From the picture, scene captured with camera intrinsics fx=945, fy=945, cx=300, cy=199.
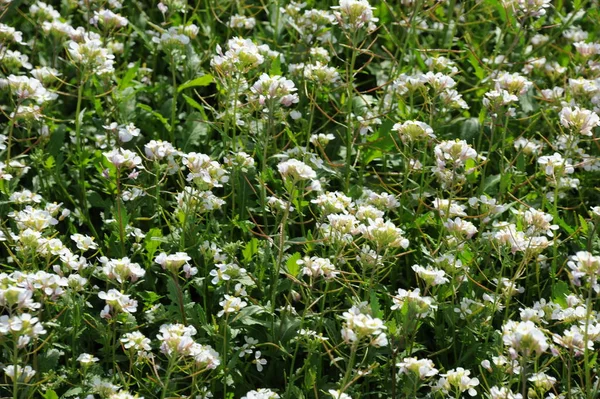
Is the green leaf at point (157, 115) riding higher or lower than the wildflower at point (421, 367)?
higher

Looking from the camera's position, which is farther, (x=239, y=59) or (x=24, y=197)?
(x=24, y=197)

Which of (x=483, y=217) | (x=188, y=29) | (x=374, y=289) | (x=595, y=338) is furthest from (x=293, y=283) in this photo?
(x=188, y=29)

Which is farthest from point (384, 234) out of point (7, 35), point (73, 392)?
point (7, 35)

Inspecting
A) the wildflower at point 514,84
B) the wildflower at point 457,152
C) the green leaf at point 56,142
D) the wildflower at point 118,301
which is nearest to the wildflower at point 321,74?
the wildflower at point 514,84

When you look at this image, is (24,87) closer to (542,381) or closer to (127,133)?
(127,133)

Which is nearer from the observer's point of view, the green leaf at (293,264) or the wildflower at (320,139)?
the green leaf at (293,264)

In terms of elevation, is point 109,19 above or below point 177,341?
above

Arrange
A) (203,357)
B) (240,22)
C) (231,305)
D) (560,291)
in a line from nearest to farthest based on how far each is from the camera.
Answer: (203,357), (231,305), (560,291), (240,22)

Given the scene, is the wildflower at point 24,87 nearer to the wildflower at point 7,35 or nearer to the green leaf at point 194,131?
the wildflower at point 7,35

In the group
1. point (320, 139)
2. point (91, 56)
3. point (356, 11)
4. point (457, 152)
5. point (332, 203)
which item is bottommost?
point (320, 139)

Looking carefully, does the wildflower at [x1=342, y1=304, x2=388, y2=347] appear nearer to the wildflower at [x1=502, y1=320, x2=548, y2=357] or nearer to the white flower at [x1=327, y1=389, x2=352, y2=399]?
the white flower at [x1=327, y1=389, x2=352, y2=399]

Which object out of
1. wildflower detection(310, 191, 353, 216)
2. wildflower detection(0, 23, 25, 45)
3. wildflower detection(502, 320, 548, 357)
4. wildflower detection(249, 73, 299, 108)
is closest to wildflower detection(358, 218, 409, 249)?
wildflower detection(310, 191, 353, 216)

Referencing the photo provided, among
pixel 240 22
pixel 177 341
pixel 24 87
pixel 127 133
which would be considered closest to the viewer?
pixel 177 341

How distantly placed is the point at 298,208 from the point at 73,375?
0.90 m
